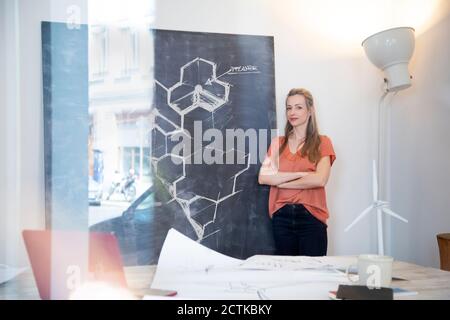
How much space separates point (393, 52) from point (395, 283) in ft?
2.28

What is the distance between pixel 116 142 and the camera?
103cm

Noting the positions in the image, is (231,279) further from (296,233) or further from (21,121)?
(21,121)

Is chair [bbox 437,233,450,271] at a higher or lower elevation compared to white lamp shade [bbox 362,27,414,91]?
lower

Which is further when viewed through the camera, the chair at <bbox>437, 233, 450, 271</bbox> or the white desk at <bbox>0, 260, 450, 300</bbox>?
the chair at <bbox>437, 233, 450, 271</bbox>

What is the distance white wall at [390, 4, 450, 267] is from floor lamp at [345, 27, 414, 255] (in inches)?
1.4

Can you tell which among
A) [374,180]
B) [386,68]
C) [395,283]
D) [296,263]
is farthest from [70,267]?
[386,68]

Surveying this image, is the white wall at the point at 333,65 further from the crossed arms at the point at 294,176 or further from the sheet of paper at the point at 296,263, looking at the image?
the sheet of paper at the point at 296,263

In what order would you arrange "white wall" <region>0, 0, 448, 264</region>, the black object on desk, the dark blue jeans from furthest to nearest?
1. the dark blue jeans
2. "white wall" <region>0, 0, 448, 264</region>
3. the black object on desk

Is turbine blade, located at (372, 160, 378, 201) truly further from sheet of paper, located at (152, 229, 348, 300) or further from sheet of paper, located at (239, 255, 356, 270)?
sheet of paper, located at (152, 229, 348, 300)

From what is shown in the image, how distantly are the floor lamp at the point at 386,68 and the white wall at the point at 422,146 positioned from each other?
0.04m

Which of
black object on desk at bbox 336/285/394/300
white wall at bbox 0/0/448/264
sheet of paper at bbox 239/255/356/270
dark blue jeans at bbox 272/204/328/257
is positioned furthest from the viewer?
dark blue jeans at bbox 272/204/328/257

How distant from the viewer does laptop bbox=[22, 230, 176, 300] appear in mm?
792

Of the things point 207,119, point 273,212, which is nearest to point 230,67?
point 207,119

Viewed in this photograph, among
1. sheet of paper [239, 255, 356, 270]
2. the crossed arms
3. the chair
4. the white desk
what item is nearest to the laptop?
the white desk
